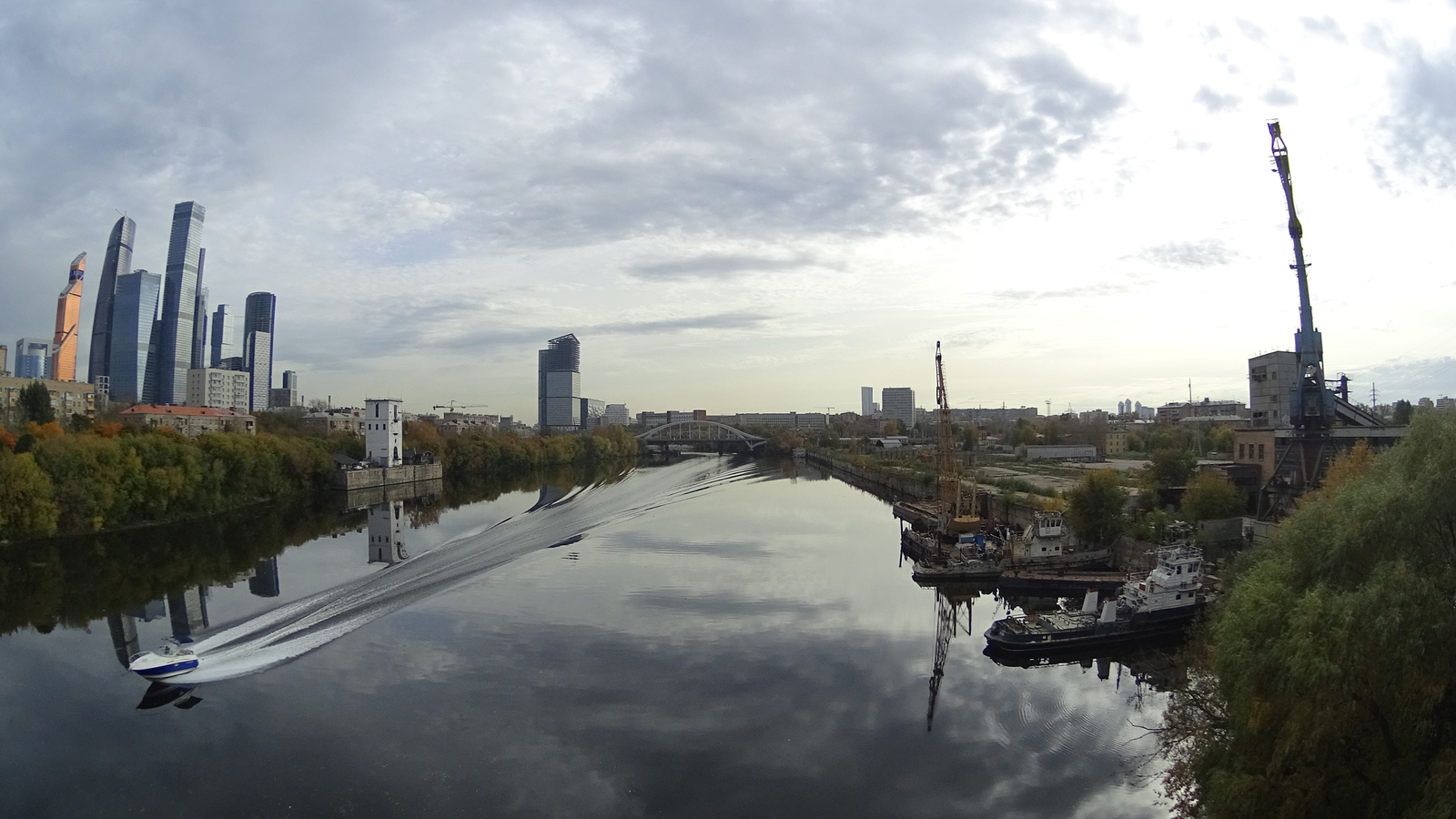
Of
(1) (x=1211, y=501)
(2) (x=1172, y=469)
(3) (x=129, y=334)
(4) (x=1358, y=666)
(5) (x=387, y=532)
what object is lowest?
(5) (x=387, y=532)

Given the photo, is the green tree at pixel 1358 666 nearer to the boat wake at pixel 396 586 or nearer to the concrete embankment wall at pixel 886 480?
the boat wake at pixel 396 586

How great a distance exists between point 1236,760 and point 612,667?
26.2 feet

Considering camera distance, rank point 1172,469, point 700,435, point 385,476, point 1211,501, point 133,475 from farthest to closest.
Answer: point 700,435
point 385,476
point 133,475
point 1172,469
point 1211,501

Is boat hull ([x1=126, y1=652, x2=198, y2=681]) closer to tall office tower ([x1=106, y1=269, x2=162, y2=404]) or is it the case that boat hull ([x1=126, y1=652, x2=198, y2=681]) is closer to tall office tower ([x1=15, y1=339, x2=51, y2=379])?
tall office tower ([x1=106, y1=269, x2=162, y2=404])

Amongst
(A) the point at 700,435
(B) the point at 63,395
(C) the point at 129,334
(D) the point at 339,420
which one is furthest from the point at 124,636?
(C) the point at 129,334

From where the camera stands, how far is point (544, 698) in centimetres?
1050

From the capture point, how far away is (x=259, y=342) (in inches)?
4926

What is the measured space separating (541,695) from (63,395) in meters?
65.5

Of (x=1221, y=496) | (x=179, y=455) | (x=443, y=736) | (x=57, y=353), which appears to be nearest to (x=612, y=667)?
(x=443, y=736)

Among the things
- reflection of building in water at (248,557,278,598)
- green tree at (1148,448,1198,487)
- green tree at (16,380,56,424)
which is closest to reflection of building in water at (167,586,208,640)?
reflection of building in water at (248,557,278,598)

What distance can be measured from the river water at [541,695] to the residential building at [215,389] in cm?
8844

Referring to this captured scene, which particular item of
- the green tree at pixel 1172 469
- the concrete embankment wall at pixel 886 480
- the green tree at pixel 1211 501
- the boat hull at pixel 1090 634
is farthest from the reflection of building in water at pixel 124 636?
the concrete embankment wall at pixel 886 480

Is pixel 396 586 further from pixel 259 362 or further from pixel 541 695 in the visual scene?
pixel 259 362

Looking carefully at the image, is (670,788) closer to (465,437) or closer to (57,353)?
(465,437)
